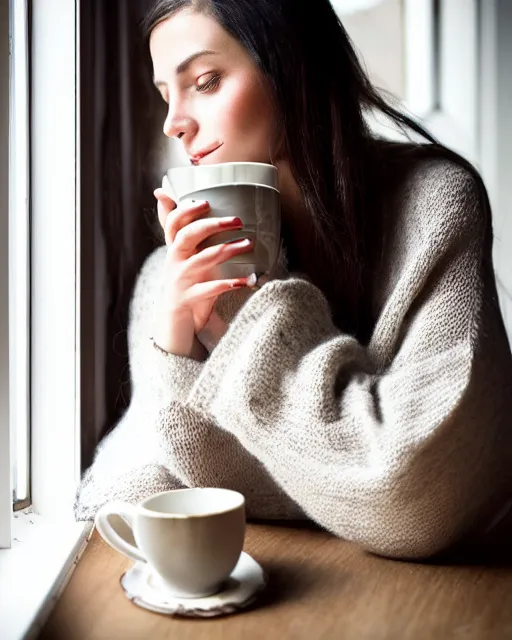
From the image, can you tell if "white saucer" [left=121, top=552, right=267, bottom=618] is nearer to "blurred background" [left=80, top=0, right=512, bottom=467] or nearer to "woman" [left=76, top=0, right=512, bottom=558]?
"woman" [left=76, top=0, right=512, bottom=558]

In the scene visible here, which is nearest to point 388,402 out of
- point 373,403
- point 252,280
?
point 373,403

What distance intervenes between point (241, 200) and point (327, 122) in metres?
0.14

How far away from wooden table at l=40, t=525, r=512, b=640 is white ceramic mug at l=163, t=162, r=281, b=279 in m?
0.21

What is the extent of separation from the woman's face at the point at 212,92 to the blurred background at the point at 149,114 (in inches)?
1.3

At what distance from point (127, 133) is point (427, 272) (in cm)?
29

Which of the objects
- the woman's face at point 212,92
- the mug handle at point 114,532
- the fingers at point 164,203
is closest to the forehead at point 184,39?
the woman's face at point 212,92

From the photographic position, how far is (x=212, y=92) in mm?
570

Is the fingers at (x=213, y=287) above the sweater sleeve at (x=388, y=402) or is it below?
above

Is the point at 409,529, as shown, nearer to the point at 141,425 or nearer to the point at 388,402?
the point at 388,402

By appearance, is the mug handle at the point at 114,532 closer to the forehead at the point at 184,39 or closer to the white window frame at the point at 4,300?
the white window frame at the point at 4,300

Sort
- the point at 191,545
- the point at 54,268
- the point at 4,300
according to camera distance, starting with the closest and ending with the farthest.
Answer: the point at 191,545 → the point at 4,300 → the point at 54,268

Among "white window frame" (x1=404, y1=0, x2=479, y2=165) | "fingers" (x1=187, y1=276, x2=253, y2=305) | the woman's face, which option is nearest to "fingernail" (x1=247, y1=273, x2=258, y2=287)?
"fingers" (x1=187, y1=276, x2=253, y2=305)

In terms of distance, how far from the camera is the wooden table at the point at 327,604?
1.25 feet

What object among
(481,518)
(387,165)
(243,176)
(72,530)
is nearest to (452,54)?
(387,165)
